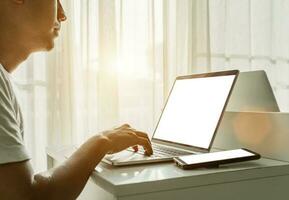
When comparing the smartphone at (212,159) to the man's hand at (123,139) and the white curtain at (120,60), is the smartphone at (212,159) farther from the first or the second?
the white curtain at (120,60)

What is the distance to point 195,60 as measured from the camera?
190 cm

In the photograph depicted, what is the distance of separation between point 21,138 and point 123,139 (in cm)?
24

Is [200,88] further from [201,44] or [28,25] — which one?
[201,44]

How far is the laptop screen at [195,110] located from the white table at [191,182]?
0.17 meters

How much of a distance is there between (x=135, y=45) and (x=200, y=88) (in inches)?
23.5

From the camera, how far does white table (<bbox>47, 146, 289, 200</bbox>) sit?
77cm

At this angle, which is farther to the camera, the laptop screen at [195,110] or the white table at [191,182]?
the laptop screen at [195,110]

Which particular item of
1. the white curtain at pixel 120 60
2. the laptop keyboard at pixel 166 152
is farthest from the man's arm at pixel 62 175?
the white curtain at pixel 120 60

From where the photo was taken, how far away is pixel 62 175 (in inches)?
30.8

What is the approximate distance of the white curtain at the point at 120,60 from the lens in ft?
5.17

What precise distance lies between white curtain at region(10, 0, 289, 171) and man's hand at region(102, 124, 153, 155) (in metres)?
0.67

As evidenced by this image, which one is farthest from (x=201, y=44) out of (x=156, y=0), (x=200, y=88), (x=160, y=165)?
(x=160, y=165)

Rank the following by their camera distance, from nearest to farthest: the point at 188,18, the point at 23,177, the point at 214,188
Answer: the point at 23,177
the point at 214,188
the point at 188,18

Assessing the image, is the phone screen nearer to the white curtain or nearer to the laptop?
the laptop
